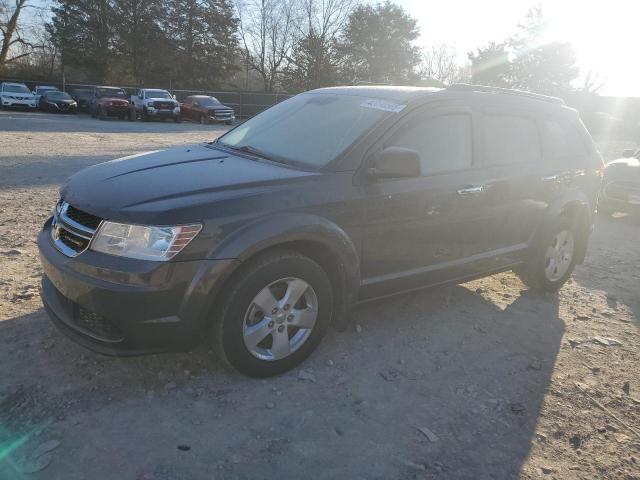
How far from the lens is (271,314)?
3168 mm

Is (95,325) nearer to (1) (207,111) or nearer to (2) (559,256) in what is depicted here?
(2) (559,256)

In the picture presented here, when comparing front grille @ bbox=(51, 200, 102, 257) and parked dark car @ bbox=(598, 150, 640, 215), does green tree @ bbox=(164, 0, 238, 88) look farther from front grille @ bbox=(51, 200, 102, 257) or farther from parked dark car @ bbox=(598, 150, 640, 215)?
front grille @ bbox=(51, 200, 102, 257)

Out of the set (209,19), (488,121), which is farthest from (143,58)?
(488,121)

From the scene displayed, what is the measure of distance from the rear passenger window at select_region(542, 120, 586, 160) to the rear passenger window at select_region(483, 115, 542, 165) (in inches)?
6.8

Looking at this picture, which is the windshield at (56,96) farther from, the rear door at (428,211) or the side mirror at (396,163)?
the side mirror at (396,163)

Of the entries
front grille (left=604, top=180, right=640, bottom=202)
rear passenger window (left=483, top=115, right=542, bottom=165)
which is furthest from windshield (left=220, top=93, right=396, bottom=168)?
front grille (left=604, top=180, right=640, bottom=202)

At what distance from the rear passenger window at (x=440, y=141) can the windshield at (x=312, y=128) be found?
8.9 inches

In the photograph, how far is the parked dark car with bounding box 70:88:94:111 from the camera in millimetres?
31147

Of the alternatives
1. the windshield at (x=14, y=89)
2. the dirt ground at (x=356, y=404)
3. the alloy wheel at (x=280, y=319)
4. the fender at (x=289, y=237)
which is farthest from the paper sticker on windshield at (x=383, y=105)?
the windshield at (x=14, y=89)

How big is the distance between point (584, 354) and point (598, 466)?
1383 mm

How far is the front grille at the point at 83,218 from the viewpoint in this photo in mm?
2911

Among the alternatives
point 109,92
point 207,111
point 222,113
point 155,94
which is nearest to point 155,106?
point 155,94

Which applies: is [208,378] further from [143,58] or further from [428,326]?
[143,58]

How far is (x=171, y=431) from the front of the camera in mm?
2754
